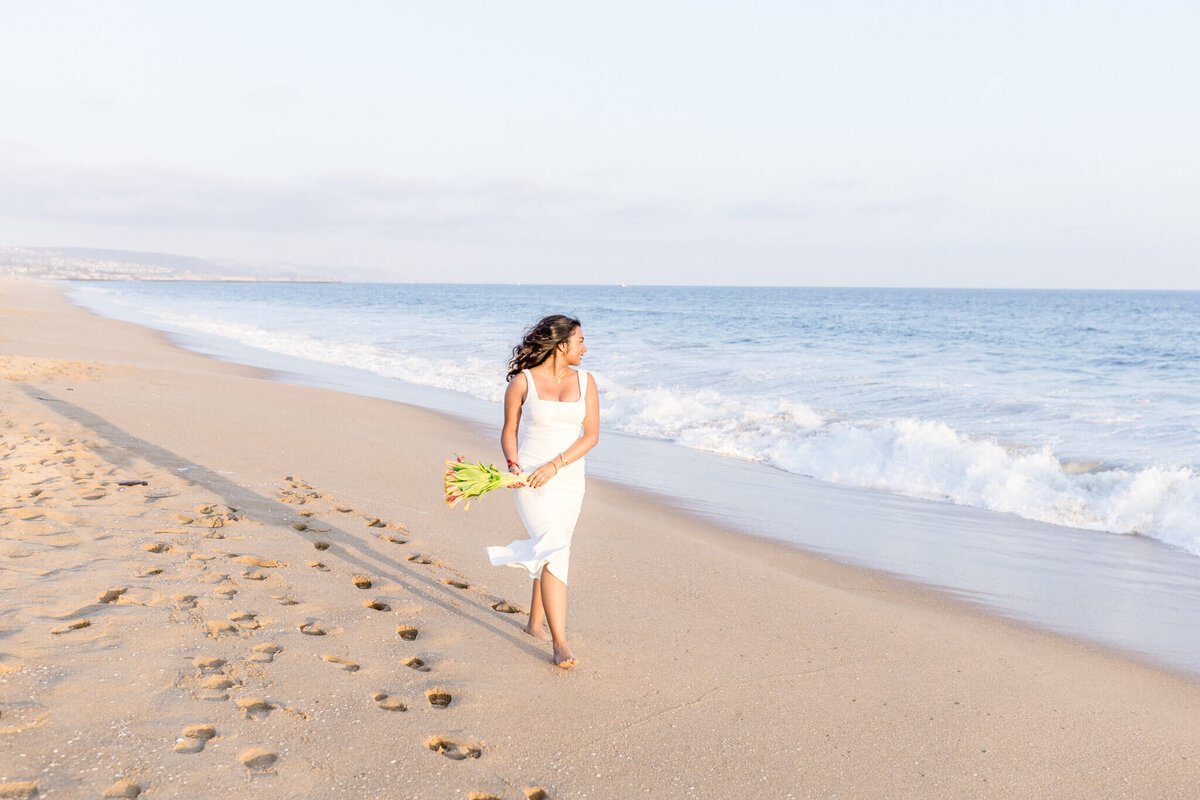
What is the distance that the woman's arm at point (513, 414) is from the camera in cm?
399

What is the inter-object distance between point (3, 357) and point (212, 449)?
8.48 metres

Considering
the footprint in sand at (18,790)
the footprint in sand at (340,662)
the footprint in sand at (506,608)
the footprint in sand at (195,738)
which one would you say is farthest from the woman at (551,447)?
the footprint in sand at (18,790)

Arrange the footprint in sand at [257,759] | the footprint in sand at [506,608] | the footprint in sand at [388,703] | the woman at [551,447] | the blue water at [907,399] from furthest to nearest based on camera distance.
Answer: the blue water at [907,399]
the footprint in sand at [506,608]
the woman at [551,447]
the footprint in sand at [388,703]
the footprint in sand at [257,759]

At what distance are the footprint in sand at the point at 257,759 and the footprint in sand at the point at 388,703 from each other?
513 millimetres

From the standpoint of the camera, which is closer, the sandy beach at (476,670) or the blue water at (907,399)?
the sandy beach at (476,670)

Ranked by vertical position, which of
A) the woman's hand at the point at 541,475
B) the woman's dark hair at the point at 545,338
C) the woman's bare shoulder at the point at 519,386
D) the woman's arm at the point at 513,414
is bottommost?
the woman's hand at the point at 541,475

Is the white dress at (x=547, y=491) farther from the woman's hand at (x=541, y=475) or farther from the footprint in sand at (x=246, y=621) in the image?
the footprint in sand at (x=246, y=621)

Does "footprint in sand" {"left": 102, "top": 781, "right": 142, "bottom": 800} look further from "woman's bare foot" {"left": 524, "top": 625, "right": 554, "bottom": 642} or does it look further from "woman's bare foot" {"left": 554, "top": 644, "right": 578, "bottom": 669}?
"woman's bare foot" {"left": 524, "top": 625, "right": 554, "bottom": 642}

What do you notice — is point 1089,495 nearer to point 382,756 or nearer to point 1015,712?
point 1015,712

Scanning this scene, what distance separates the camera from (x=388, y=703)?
11.0 ft

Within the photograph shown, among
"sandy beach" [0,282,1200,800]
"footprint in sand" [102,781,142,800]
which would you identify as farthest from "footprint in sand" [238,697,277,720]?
"footprint in sand" [102,781,142,800]

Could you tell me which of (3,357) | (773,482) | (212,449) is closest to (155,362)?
(3,357)

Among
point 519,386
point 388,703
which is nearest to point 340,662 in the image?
point 388,703

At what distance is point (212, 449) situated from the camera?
8039mm
